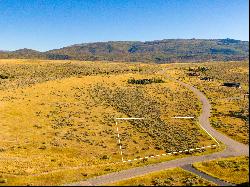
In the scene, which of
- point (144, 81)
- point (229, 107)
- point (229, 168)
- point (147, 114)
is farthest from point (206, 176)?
point (144, 81)

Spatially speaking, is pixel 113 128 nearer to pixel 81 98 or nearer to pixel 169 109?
pixel 169 109

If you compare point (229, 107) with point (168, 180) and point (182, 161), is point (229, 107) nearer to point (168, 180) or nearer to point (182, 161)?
point (182, 161)

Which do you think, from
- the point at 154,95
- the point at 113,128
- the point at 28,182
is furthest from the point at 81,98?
the point at 28,182

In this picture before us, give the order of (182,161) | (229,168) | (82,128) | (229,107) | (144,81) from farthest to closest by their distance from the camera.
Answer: (144,81)
(229,107)
(82,128)
(182,161)
(229,168)

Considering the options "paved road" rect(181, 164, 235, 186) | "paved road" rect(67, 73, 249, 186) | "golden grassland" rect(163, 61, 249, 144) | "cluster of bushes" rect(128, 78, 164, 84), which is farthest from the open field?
"cluster of bushes" rect(128, 78, 164, 84)

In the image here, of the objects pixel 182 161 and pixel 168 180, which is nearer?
pixel 168 180

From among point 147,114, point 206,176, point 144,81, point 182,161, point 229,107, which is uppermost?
point 144,81

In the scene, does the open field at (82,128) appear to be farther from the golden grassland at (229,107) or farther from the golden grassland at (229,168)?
the golden grassland at (229,168)
